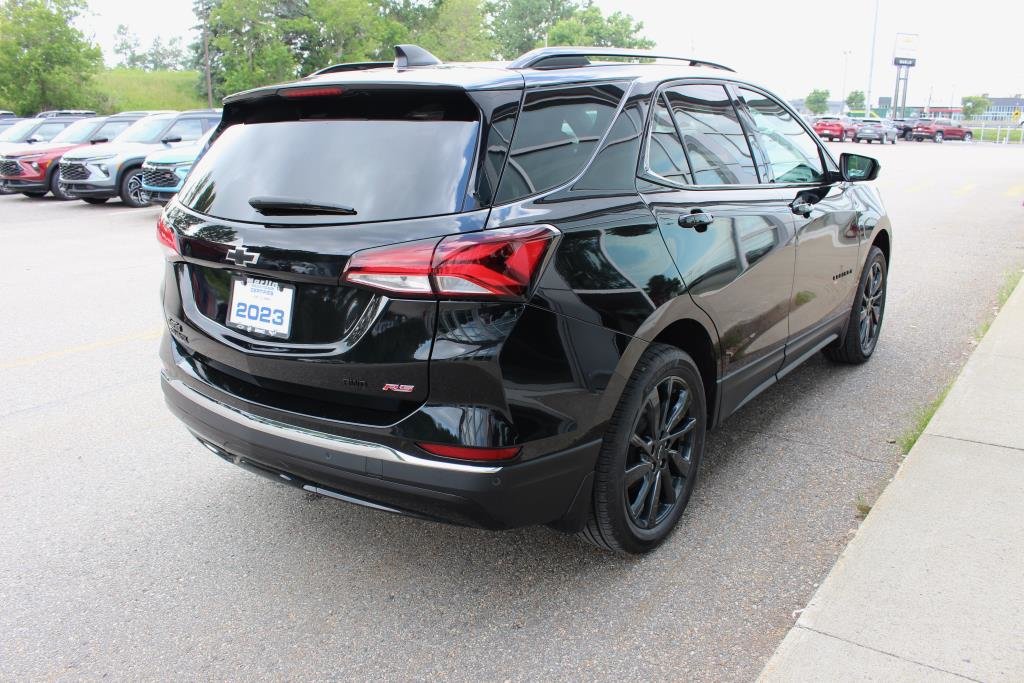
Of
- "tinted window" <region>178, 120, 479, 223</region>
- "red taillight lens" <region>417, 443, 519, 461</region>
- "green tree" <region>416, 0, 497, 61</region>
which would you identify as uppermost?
"green tree" <region>416, 0, 497, 61</region>

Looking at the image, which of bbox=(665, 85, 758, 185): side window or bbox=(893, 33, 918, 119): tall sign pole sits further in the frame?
bbox=(893, 33, 918, 119): tall sign pole

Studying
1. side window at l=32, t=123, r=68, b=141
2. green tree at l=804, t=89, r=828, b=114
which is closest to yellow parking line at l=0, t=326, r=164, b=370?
side window at l=32, t=123, r=68, b=141

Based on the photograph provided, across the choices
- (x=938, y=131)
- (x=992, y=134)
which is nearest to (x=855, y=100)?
(x=992, y=134)

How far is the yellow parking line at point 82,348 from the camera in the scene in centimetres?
580

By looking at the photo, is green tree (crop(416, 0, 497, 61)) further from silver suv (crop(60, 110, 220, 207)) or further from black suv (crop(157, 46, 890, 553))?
black suv (crop(157, 46, 890, 553))

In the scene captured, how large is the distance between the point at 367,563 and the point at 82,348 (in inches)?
155

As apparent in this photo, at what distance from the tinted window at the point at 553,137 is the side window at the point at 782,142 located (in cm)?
139

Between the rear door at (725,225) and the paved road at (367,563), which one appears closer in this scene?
the paved road at (367,563)

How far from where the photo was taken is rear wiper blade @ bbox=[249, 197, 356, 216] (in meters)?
2.65

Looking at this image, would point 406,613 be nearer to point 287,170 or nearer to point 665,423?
point 665,423

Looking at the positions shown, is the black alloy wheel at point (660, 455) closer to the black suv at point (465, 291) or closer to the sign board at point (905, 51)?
the black suv at point (465, 291)

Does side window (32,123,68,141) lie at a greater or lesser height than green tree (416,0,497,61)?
lesser

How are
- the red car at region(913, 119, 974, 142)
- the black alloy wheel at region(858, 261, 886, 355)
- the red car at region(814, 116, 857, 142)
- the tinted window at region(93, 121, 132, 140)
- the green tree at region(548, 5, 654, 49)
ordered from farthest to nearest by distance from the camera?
the green tree at region(548, 5, 654, 49)
the red car at region(913, 119, 974, 142)
the red car at region(814, 116, 857, 142)
the tinted window at region(93, 121, 132, 140)
the black alloy wheel at region(858, 261, 886, 355)

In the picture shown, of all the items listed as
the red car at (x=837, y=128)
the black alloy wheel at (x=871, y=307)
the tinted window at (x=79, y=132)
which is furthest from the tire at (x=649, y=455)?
the red car at (x=837, y=128)
